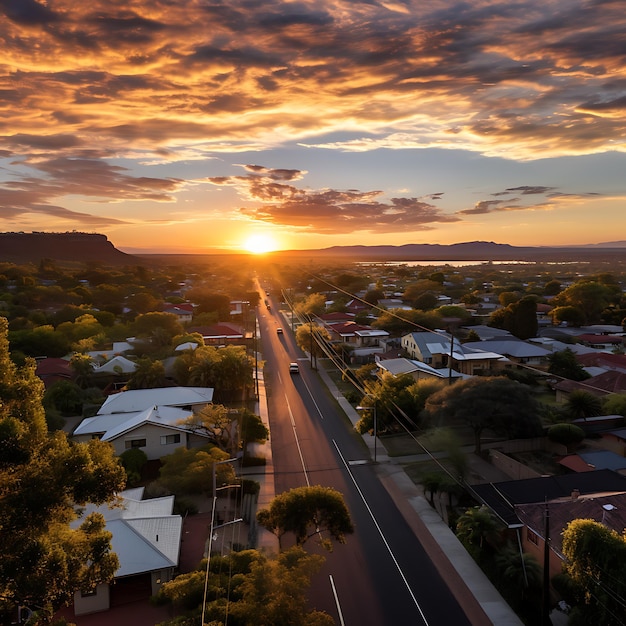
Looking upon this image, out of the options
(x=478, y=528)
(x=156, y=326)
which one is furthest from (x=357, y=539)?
(x=156, y=326)

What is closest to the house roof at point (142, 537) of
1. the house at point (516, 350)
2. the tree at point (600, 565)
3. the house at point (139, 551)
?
the house at point (139, 551)

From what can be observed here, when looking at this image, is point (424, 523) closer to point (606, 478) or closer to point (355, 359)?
point (606, 478)

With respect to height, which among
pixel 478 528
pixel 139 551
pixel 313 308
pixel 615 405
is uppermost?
pixel 313 308

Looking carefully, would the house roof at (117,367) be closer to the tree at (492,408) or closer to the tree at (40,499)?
the tree at (492,408)

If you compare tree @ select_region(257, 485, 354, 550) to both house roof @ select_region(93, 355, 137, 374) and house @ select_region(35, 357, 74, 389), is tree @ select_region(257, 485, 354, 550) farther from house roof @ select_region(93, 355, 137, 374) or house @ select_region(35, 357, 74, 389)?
house @ select_region(35, 357, 74, 389)

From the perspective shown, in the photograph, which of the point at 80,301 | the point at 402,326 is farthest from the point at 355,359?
the point at 80,301

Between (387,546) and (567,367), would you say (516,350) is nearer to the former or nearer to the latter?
(567,367)

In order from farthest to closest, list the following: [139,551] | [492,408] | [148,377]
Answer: [148,377], [492,408], [139,551]
